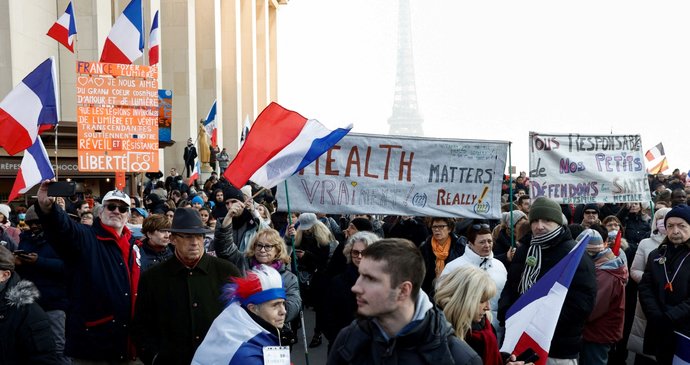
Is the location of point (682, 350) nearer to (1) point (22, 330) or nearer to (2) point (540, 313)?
(2) point (540, 313)

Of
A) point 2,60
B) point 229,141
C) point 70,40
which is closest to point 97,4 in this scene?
point 2,60

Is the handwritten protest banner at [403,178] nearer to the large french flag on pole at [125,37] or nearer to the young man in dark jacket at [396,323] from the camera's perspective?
the young man in dark jacket at [396,323]

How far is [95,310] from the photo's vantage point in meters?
5.26

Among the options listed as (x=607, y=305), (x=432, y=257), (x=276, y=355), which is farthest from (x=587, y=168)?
(x=276, y=355)

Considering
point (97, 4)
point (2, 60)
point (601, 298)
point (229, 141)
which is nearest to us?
point (601, 298)

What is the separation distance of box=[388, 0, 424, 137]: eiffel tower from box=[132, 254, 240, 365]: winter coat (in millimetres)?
145438

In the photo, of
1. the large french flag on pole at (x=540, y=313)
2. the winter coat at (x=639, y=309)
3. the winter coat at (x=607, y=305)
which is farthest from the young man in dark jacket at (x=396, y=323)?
the winter coat at (x=639, y=309)

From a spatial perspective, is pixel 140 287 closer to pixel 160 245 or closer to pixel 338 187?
pixel 160 245

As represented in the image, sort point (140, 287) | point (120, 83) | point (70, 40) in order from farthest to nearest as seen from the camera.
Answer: point (70, 40), point (120, 83), point (140, 287)

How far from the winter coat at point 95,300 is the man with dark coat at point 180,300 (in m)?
0.39

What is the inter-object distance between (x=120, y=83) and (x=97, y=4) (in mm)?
8960

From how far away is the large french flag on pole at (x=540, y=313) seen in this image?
4113 millimetres

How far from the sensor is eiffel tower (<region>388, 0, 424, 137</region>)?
156 meters

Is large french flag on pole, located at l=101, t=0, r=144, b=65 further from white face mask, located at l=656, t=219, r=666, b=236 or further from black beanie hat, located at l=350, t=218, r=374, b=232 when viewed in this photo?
white face mask, located at l=656, t=219, r=666, b=236
